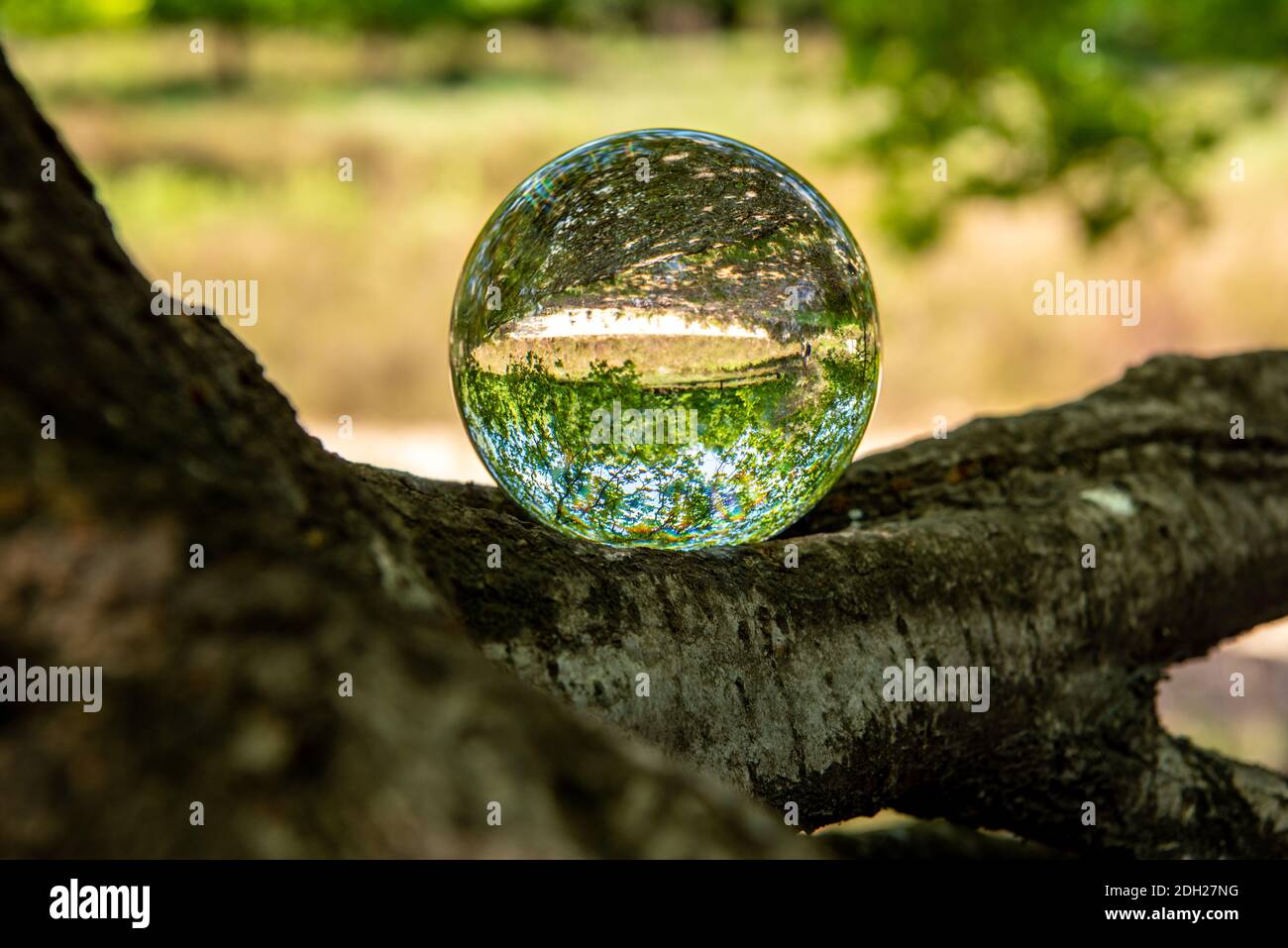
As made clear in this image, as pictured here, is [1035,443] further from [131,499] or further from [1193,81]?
[1193,81]

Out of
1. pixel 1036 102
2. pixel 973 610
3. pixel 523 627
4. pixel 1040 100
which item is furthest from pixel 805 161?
pixel 523 627

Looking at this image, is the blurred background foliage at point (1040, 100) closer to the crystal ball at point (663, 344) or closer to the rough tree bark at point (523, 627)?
the rough tree bark at point (523, 627)

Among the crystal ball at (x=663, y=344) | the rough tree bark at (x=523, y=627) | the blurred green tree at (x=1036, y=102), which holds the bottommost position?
the rough tree bark at (x=523, y=627)

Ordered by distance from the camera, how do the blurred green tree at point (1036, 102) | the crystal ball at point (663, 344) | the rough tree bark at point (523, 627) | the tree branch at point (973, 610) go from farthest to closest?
the blurred green tree at point (1036, 102) → the crystal ball at point (663, 344) → the tree branch at point (973, 610) → the rough tree bark at point (523, 627)

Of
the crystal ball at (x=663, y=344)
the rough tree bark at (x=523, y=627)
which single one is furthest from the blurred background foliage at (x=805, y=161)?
the crystal ball at (x=663, y=344)

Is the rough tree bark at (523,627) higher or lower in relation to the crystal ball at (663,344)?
lower

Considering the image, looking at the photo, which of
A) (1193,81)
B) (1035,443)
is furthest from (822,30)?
(1035,443)
